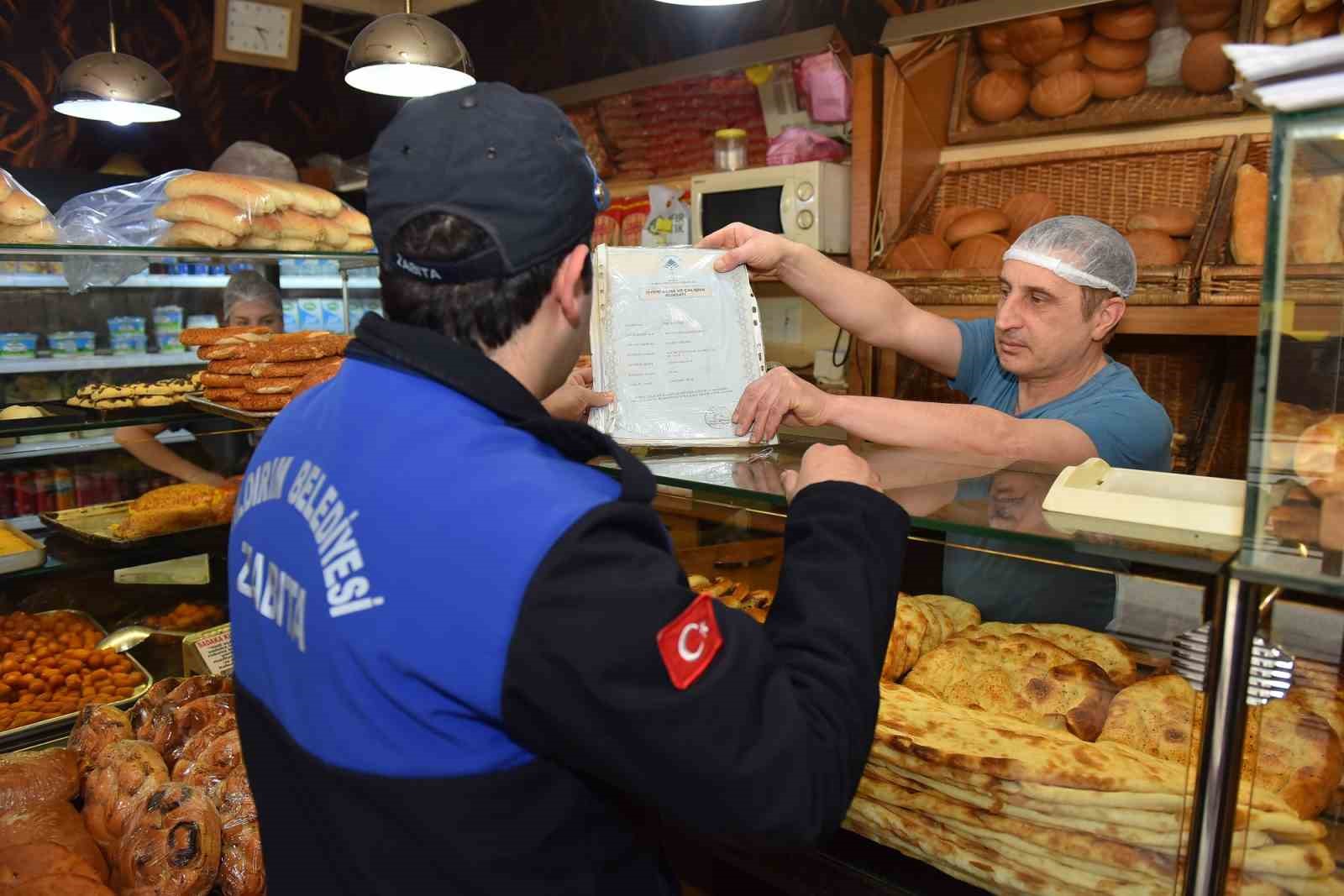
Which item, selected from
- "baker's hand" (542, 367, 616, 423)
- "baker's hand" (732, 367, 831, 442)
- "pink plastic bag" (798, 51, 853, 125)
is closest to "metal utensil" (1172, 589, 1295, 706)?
"baker's hand" (732, 367, 831, 442)

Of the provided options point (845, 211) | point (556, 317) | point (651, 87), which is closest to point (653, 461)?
point (556, 317)

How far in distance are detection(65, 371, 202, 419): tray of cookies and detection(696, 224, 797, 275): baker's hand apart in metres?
1.38

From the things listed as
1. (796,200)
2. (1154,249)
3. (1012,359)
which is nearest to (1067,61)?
(1154,249)

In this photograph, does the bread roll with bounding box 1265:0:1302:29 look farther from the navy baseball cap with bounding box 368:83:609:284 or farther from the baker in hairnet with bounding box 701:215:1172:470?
the navy baseball cap with bounding box 368:83:609:284

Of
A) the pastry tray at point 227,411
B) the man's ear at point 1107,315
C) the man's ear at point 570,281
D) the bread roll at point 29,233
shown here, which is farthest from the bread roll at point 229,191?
the man's ear at point 1107,315

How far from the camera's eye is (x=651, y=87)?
4.38m

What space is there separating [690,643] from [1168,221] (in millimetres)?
2560

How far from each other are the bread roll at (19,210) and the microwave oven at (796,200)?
2.12 m

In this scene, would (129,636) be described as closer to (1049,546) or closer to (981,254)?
(1049,546)

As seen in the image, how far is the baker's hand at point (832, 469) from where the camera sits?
3.44ft

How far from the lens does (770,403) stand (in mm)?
1504

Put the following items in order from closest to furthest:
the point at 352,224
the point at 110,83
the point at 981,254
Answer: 1. the point at 352,224
2. the point at 981,254
3. the point at 110,83

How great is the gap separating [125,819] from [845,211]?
2.91 m

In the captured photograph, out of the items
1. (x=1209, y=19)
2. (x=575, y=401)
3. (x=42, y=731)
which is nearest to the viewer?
(x=575, y=401)
